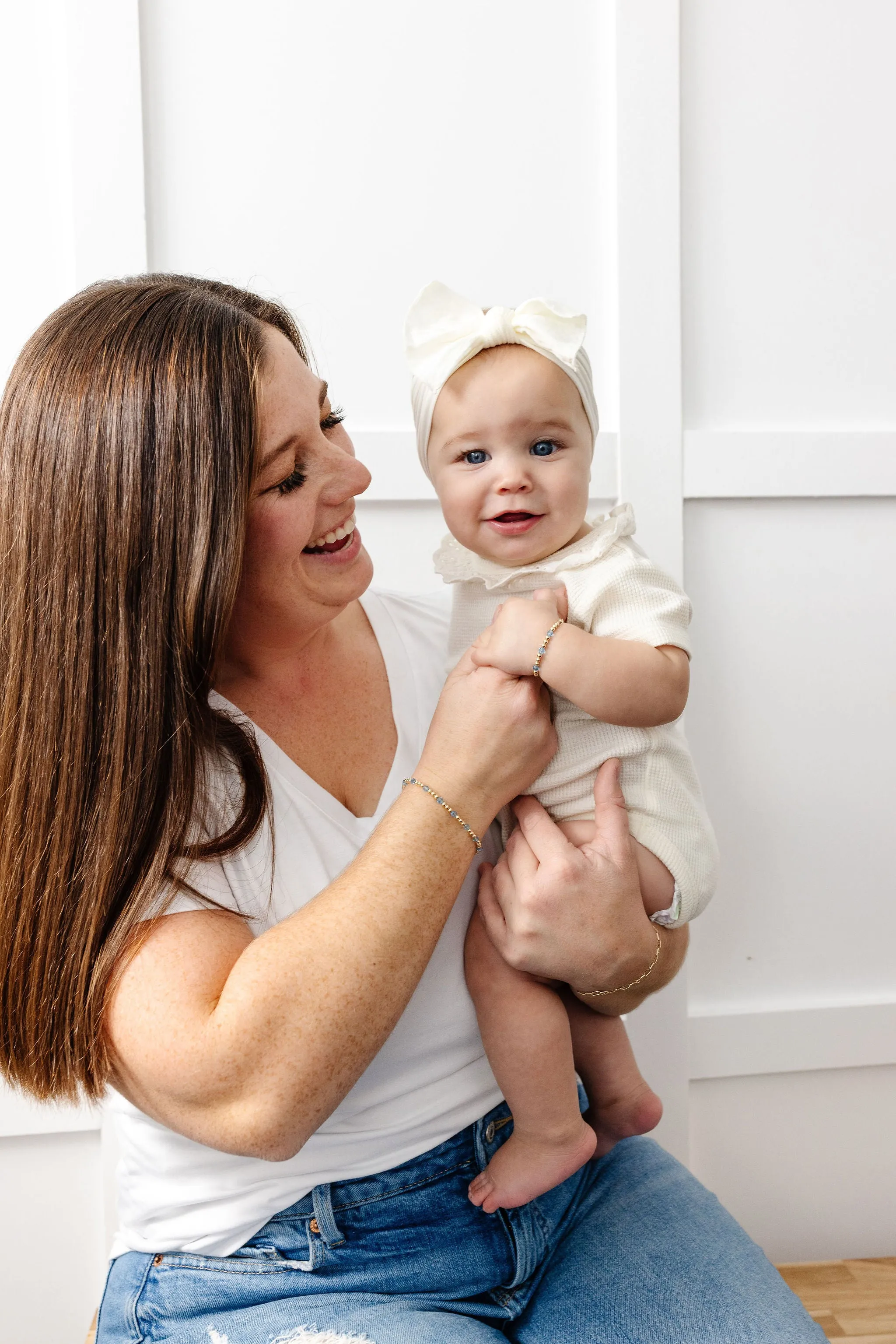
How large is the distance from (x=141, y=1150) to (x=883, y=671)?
1.43m

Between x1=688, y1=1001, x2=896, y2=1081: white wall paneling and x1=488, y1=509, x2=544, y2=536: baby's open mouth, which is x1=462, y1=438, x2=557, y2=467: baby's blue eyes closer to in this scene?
x1=488, y1=509, x2=544, y2=536: baby's open mouth

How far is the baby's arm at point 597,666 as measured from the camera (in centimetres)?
111

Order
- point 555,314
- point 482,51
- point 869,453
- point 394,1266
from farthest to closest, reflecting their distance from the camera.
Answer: point 869,453
point 482,51
point 555,314
point 394,1266

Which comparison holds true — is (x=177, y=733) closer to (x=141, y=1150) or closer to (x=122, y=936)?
(x=122, y=936)

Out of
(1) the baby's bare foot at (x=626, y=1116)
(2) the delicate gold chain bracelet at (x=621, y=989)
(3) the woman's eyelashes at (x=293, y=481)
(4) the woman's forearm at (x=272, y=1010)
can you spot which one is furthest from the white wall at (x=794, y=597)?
(4) the woman's forearm at (x=272, y=1010)

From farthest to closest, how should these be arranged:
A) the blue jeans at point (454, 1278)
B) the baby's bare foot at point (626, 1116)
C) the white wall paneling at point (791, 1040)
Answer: the white wall paneling at point (791, 1040)
the baby's bare foot at point (626, 1116)
the blue jeans at point (454, 1278)

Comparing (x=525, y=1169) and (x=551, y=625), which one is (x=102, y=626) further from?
(x=525, y=1169)

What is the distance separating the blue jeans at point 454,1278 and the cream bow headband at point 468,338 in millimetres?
867

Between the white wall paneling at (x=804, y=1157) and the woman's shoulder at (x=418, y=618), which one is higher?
the woman's shoulder at (x=418, y=618)

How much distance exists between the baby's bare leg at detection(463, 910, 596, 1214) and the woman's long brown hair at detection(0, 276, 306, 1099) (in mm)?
360

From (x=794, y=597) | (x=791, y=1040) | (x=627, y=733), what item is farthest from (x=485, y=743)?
(x=791, y=1040)

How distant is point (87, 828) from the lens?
1.03 m

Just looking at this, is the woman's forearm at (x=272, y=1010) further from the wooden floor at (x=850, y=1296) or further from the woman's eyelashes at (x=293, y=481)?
the wooden floor at (x=850, y=1296)

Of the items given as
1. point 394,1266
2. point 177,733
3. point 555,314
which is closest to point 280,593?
point 177,733
